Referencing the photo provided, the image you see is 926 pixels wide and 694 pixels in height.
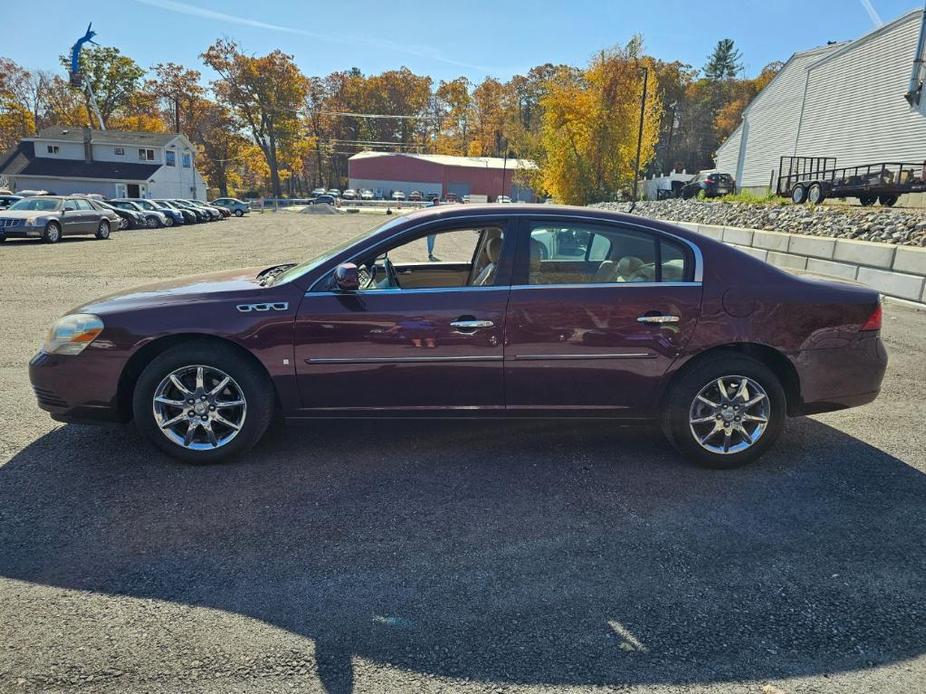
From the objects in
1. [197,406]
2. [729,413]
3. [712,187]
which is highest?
[712,187]

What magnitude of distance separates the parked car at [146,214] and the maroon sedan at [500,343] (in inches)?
1196

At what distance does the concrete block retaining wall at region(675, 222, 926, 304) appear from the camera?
9617 mm

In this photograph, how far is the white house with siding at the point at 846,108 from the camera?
86.3 feet

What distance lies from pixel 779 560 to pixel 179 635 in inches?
Result: 105

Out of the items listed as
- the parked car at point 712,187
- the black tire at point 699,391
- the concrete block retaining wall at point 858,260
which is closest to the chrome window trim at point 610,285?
the black tire at point 699,391

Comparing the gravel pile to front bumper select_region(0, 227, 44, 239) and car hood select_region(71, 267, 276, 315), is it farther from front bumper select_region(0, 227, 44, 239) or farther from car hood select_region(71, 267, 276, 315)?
front bumper select_region(0, 227, 44, 239)

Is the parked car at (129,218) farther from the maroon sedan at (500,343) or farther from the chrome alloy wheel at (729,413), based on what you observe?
the chrome alloy wheel at (729,413)

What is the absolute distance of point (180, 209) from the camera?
35875mm

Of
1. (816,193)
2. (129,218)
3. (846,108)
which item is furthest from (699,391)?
(846,108)

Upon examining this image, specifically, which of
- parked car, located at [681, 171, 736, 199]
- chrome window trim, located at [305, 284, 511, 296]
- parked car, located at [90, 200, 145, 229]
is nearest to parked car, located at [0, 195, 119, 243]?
parked car, located at [90, 200, 145, 229]

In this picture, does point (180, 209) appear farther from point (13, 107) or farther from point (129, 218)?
point (13, 107)

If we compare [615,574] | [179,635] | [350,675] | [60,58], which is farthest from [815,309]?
[60,58]

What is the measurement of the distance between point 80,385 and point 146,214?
31084mm

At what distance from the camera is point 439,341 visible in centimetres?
376
